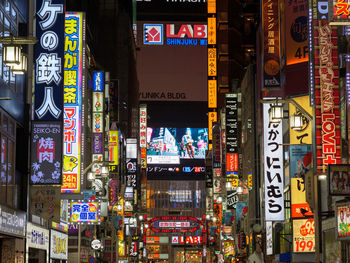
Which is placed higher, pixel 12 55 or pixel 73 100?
pixel 73 100

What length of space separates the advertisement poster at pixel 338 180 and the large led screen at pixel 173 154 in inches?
5035

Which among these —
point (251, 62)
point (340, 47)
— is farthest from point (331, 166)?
point (251, 62)

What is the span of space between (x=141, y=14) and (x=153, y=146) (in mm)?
28056

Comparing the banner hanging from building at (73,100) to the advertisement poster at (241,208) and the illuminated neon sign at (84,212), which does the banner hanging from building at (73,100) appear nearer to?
the illuminated neon sign at (84,212)

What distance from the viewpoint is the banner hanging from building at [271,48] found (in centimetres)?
3034

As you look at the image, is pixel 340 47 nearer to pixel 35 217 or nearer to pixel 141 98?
pixel 35 217

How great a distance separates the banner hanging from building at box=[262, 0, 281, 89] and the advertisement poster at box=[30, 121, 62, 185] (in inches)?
429

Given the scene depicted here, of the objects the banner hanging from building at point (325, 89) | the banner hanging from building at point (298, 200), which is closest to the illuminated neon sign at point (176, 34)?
the banner hanging from building at point (298, 200)

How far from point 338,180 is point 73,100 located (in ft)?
50.0

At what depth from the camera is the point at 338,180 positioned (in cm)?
1783

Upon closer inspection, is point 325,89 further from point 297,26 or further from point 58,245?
point 58,245

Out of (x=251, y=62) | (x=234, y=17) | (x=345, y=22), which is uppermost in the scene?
(x=234, y=17)

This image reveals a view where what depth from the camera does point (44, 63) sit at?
25.0 metres

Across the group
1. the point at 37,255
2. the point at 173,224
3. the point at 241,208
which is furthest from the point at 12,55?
the point at 173,224
